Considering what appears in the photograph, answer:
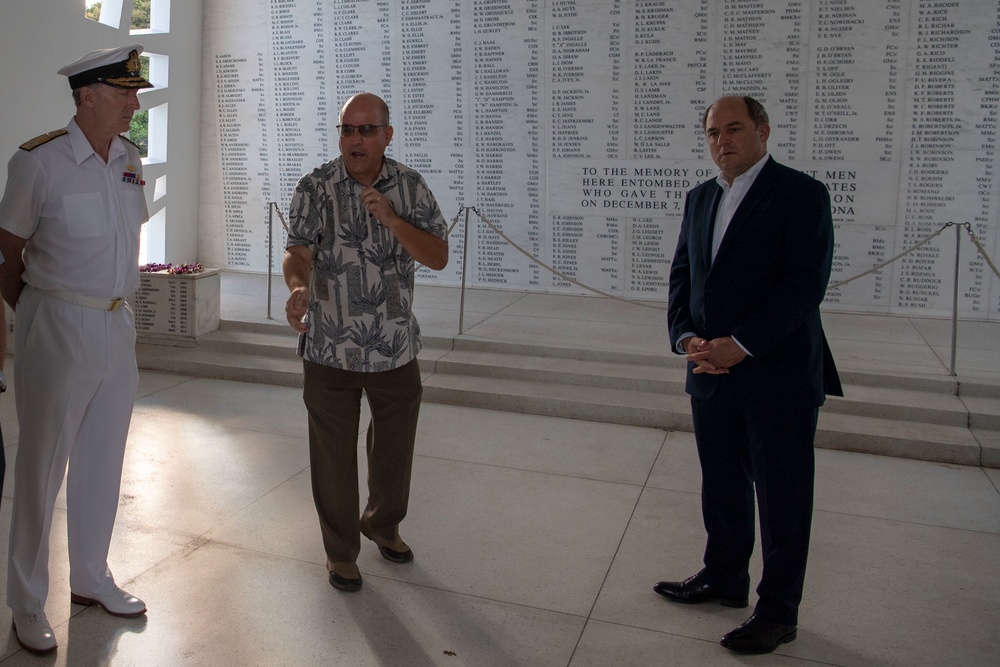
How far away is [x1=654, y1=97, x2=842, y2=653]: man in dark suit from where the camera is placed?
274 cm

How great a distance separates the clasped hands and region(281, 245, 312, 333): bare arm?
126cm

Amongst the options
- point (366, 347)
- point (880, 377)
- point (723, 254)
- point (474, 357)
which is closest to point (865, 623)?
point (723, 254)

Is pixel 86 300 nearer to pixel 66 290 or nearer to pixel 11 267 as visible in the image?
Result: pixel 66 290

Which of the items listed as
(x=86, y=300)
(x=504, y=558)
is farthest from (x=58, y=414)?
(x=504, y=558)

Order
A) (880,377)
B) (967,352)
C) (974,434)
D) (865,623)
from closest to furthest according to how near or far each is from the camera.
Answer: (865,623)
(974,434)
(880,377)
(967,352)

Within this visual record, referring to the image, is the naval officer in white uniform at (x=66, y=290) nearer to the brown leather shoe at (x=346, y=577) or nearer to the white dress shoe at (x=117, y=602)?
the white dress shoe at (x=117, y=602)

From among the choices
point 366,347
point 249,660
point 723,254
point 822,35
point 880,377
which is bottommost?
point 249,660

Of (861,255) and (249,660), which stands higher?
(861,255)

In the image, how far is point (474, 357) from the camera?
6078 millimetres

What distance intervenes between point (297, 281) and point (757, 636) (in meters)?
1.86

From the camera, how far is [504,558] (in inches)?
140

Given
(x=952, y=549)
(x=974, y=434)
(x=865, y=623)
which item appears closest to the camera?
(x=865, y=623)

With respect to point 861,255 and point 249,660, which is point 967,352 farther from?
point 249,660

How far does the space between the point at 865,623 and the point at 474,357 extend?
344cm
